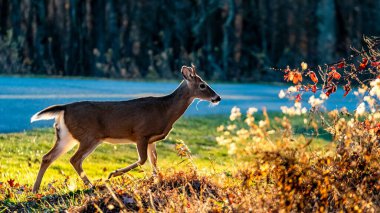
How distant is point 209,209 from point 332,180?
1022mm

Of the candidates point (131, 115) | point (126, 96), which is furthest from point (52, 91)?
point (131, 115)

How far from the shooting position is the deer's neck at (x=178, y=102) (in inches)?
390

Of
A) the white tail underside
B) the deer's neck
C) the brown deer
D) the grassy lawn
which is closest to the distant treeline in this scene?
the grassy lawn

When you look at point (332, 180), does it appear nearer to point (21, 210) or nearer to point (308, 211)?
point (308, 211)

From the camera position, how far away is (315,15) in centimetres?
3603

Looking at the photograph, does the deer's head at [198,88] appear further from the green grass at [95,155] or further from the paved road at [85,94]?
the paved road at [85,94]

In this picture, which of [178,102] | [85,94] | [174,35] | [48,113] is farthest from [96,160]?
Answer: [174,35]

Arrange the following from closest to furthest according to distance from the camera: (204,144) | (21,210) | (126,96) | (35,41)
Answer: (21,210), (204,144), (126,96), (35,41)

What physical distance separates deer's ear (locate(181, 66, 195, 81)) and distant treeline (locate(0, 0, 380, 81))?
19.1 metres

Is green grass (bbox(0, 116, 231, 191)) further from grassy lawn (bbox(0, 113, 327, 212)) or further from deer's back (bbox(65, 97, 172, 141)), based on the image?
deer's back (bbox(65, 97, 172, 141))

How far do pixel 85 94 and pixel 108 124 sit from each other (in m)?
12.9

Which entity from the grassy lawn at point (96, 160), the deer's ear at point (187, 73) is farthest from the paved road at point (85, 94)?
the deer's ear at point (187, 73)

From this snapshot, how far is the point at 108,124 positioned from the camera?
31.5 ft

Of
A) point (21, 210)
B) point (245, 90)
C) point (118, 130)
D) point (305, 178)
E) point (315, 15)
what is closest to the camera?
point (305, 178)
